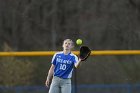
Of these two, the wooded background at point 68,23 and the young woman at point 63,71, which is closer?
A: the young woman at point 63,71

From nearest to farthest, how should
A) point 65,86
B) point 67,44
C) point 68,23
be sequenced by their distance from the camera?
point 67,44
point 65,86
point 68,23

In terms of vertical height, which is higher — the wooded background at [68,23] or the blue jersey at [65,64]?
the wooded background at [68,23]

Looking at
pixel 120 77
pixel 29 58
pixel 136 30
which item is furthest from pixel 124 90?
pixel 136 30

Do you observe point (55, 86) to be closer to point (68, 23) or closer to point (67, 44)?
point (67, 44)

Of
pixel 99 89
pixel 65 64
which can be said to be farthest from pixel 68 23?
pixel 65 64

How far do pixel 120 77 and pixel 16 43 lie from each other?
16613 millimetres

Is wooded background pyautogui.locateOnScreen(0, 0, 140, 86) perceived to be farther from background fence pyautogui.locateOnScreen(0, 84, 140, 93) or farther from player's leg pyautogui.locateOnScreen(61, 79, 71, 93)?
player's leg pyautogui.locateOnScreen(61, 79, 71, 93)

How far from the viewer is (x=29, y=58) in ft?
41.9

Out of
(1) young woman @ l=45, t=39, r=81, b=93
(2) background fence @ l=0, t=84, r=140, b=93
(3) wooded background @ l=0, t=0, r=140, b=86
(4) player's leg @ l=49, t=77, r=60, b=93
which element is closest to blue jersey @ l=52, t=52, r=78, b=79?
(1) young woman @ l=45, t=39, r=81, b=93

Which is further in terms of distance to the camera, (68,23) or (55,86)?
(68,23)

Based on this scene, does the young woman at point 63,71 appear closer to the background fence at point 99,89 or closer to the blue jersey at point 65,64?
the blue jersey at point 65,64

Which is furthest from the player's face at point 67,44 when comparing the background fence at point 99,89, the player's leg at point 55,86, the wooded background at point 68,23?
the wooded background at point 68,23

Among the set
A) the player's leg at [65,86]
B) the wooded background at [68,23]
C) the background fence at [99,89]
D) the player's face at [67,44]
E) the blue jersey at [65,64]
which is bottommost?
the background fence at [99,89]

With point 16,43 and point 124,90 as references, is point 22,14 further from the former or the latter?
point 124,90
